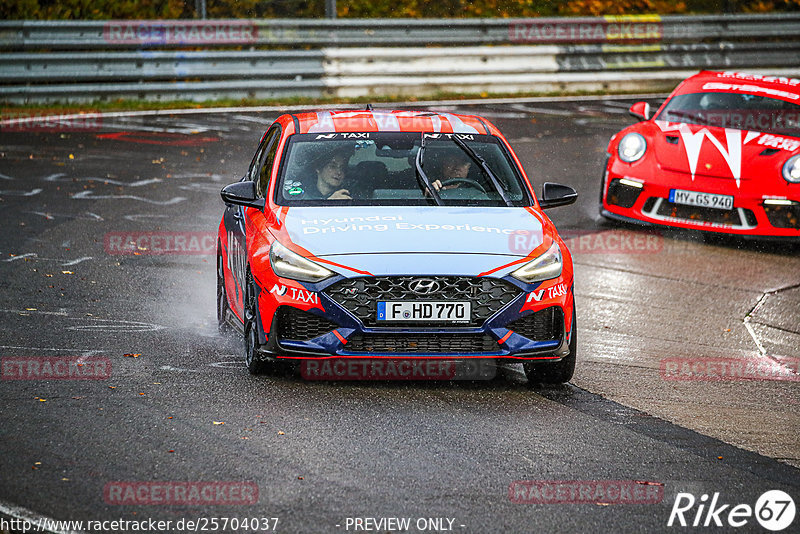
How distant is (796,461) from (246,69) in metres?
14.9

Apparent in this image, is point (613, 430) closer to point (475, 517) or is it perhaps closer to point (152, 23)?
point (475, 517)

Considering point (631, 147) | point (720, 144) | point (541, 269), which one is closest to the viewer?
point (541, 269)

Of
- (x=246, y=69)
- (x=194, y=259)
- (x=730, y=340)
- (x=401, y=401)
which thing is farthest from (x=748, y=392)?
(x=246, y=69)

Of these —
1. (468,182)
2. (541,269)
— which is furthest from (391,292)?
(468,182)

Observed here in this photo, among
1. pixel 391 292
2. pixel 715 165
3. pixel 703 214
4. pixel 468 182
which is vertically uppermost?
pixel 468 182

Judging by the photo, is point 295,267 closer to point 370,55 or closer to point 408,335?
point 408,335

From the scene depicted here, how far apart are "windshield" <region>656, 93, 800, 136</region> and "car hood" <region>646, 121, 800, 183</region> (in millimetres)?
222

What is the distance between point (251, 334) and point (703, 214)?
5950 millimetres

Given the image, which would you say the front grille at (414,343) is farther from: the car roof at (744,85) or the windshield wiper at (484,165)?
the car roof at (744,85)

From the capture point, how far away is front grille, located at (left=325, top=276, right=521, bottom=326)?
654 cm

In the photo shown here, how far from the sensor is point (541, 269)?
6.76 metres

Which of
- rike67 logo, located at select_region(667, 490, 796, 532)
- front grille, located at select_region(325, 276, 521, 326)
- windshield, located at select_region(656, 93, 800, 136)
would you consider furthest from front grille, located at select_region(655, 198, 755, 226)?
rike67 logo, located at select_region(667, 490, 796, 532)

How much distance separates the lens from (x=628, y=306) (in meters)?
9.34

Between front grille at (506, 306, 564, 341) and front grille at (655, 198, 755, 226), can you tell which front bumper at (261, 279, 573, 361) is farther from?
front grille at (655, 198, 755, 226)
